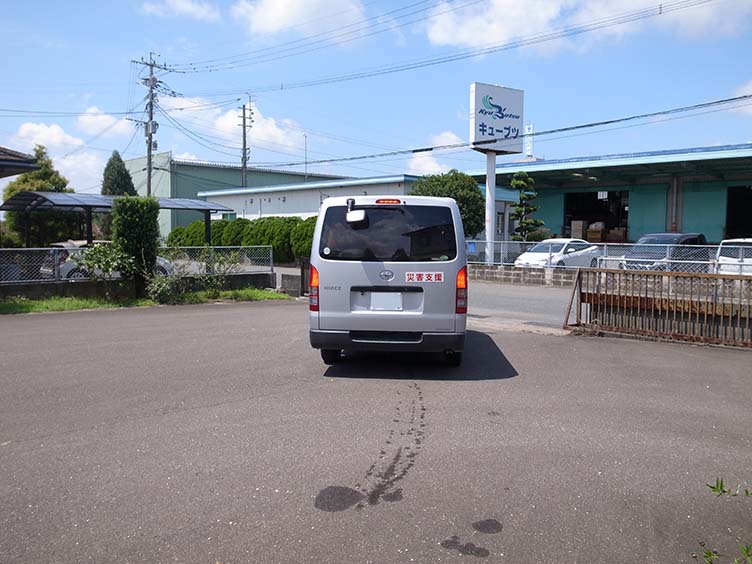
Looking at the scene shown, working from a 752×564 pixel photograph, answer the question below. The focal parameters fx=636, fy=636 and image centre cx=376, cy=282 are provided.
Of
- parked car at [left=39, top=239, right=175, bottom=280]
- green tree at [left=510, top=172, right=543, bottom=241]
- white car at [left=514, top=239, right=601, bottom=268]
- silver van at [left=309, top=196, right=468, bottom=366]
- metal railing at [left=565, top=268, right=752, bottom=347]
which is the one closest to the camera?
silver van at [left=309, top=196, right=468, bottom=366]

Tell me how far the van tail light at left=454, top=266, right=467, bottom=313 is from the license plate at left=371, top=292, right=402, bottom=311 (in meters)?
0.65

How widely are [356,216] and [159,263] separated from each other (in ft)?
32.0

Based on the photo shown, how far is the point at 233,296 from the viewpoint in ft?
52.9

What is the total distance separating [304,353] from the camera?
8688 mm

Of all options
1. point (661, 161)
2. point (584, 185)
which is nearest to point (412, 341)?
point (661, 161)

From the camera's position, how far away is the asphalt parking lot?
3.48 meters

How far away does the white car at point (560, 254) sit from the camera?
79.2 ft

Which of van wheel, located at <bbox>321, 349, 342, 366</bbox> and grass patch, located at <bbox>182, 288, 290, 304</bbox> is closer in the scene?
van wheel, located at <bbox>321, 349, 342, 366</bbox>

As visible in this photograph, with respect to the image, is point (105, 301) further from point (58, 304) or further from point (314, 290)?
point (314, 290)

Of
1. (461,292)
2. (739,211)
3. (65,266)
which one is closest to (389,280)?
(461,292)

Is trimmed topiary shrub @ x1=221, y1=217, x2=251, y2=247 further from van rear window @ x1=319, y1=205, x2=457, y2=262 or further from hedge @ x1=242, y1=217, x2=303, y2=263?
van rear window @ x1=319, y1=205, x2=457, y2=262

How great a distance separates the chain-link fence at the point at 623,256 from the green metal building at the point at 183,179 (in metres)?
32.0

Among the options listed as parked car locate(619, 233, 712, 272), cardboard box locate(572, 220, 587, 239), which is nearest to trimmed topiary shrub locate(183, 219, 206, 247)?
cardboard box locate(572, 220, 587, 239)

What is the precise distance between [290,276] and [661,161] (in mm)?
22525
